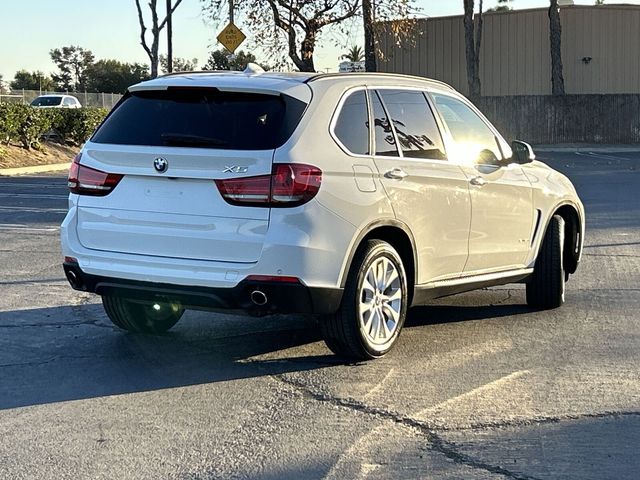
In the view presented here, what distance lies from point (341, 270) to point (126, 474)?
6.68ft

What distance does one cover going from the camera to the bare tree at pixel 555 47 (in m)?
42.4

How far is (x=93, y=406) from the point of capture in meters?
5.41

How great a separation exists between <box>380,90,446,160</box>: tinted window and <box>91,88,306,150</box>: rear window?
973mm

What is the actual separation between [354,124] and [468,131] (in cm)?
150

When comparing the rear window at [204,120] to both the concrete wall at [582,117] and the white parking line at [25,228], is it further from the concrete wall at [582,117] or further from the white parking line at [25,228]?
the concrete wall at [582,117]

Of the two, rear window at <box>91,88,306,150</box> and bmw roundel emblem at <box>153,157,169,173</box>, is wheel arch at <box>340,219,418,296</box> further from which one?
bmw roundel emblem at <box>153,157,169,173</box>

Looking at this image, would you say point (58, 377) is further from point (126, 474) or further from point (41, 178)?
point (41, 178)

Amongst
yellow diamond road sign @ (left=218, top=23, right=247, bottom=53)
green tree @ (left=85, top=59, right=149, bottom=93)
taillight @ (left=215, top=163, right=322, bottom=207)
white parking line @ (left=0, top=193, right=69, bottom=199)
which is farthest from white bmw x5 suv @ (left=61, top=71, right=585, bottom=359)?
green tree @ (left=85, top=59, right=149, bottom=93)

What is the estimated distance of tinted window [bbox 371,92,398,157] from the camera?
6453 millimetres

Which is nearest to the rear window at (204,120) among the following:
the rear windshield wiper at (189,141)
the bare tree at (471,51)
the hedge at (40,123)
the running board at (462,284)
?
the rear windshield wiper at (189,141)

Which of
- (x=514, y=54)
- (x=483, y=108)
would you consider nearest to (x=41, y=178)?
(x=483, y=108)

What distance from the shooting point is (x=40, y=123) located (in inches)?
1006

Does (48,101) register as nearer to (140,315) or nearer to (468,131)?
(140,315)

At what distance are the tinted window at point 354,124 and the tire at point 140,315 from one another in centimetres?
178
